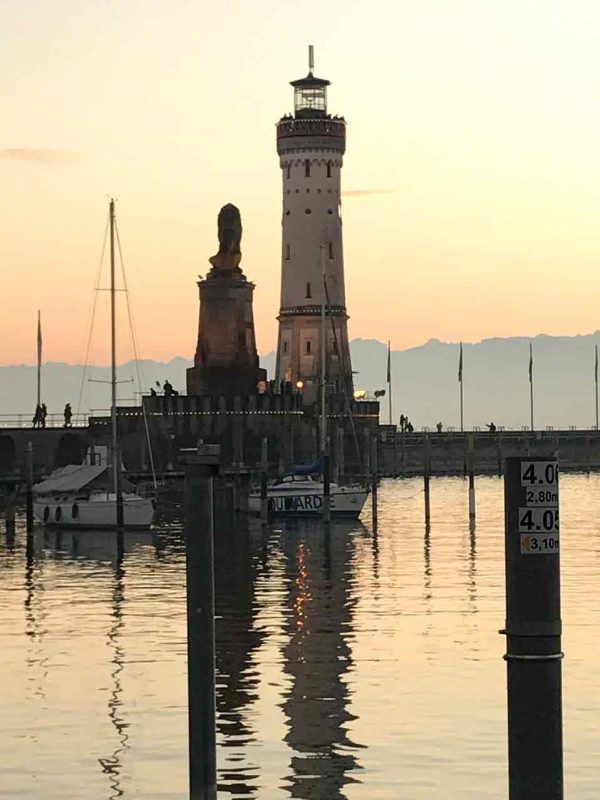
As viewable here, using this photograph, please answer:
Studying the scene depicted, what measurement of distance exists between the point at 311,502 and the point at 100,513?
13.9 m

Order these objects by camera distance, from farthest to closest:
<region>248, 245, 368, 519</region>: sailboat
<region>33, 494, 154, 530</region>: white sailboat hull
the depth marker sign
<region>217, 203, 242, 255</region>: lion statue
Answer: <region>217, 203, 242, 255</region>: lion statue → <region>248, 245, 368, 519</region>: sailboat → <region>33, 494, 154, 530</region>: white sailboat hull → the depth marker sign

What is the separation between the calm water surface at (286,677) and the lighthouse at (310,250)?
224 ft

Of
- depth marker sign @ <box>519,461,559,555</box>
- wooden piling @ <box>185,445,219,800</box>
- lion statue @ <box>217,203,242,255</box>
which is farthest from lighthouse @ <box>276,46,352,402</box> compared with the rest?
depth marker sign @ <box>519,461,559,555</box>

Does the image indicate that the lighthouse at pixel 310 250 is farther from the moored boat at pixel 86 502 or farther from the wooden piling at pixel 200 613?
the wooden piling at pixel 200 613

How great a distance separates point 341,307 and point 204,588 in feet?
410

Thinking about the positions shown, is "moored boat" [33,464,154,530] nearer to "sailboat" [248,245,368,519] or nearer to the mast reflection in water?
"sailboat" [248,245,368,519]

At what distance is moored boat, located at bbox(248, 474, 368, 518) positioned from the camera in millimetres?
87625

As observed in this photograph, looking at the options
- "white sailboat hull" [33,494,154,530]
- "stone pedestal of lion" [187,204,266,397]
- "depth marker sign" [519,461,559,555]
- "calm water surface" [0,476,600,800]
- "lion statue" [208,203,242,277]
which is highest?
"lion statue" [208,203,242,277]

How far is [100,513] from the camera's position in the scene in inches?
3083

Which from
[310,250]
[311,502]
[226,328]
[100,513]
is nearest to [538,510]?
[100,513]

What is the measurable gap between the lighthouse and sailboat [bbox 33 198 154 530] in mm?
51264

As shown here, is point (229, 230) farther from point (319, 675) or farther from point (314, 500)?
point (319, 675)

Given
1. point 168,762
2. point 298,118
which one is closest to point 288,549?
point 168,762

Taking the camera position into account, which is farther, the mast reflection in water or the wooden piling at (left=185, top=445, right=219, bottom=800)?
the mast reflection in water
